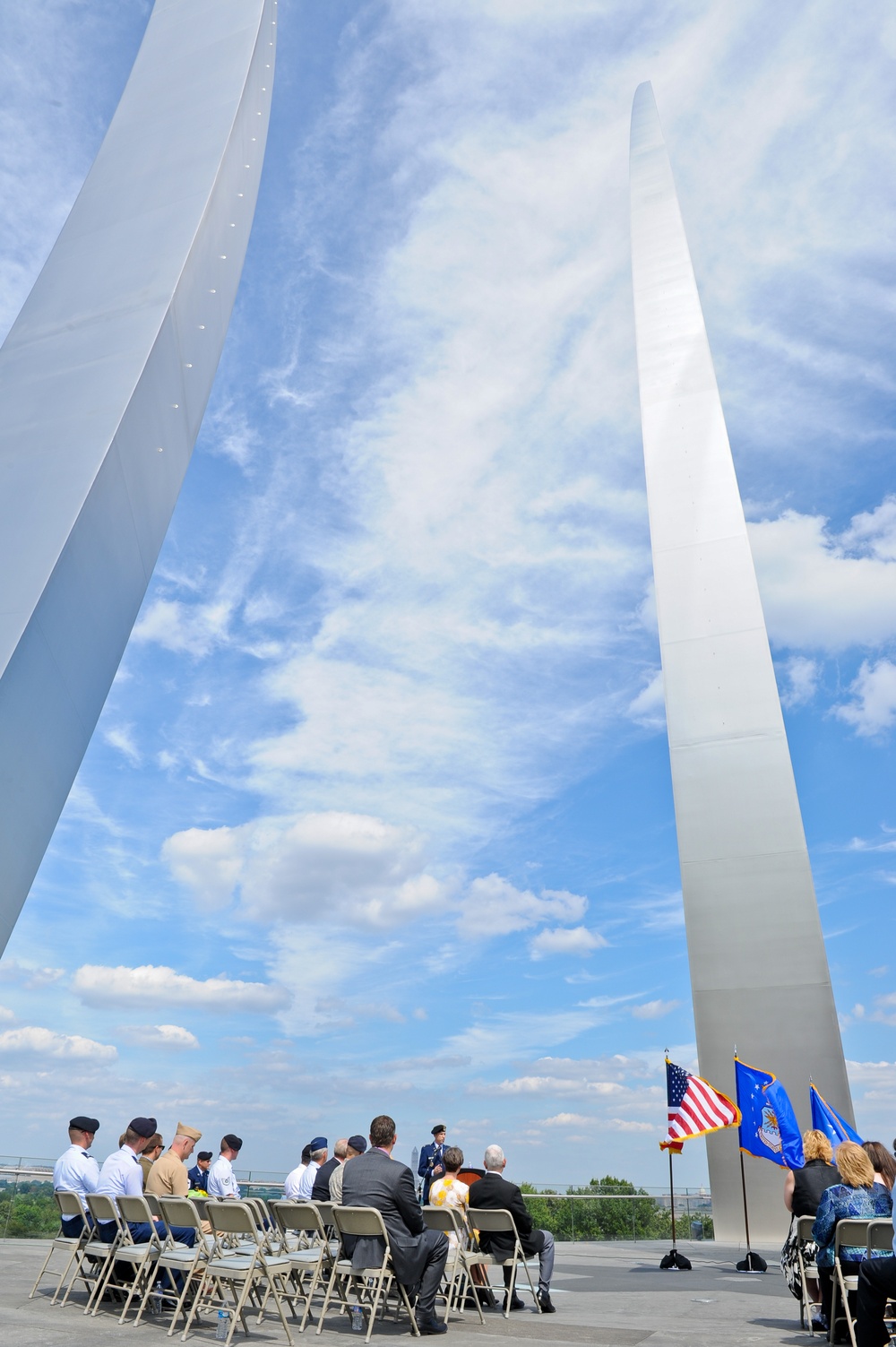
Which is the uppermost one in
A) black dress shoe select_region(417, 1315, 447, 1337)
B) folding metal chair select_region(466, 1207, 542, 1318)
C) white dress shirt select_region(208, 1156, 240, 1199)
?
white dress shirt select_region(208, 1156, 240, 1199)

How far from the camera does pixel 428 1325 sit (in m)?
5.32

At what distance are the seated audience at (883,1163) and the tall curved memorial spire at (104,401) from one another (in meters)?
4.83

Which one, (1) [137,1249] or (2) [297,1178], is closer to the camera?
(1) [137,1249]

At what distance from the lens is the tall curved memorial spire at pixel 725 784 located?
14070 millimetres

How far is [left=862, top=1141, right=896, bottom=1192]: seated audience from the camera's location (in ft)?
18.2

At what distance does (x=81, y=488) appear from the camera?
391 cm

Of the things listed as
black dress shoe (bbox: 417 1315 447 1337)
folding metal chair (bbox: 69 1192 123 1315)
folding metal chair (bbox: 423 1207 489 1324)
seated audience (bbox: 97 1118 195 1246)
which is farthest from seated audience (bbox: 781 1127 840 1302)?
folding metal chair (bbox: 69 1192 123 1315)

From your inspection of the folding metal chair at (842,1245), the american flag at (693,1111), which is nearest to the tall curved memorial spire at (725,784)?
the american flag at (693,1111)

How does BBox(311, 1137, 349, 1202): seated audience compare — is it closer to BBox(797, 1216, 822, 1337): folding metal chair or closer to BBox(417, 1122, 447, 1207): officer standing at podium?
BBox(417, 1122, 447, 1207): officer standing at podium

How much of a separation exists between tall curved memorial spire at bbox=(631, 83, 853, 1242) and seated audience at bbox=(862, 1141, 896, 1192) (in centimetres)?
898

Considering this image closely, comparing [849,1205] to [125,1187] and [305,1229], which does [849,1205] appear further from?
[125,1187]

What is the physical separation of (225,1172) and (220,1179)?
0.06 m

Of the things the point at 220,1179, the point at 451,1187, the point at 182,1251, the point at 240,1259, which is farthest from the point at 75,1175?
the point at 451,1187

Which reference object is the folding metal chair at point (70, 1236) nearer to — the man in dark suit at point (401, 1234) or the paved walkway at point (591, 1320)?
the paved walkway at point (591, 1320)
